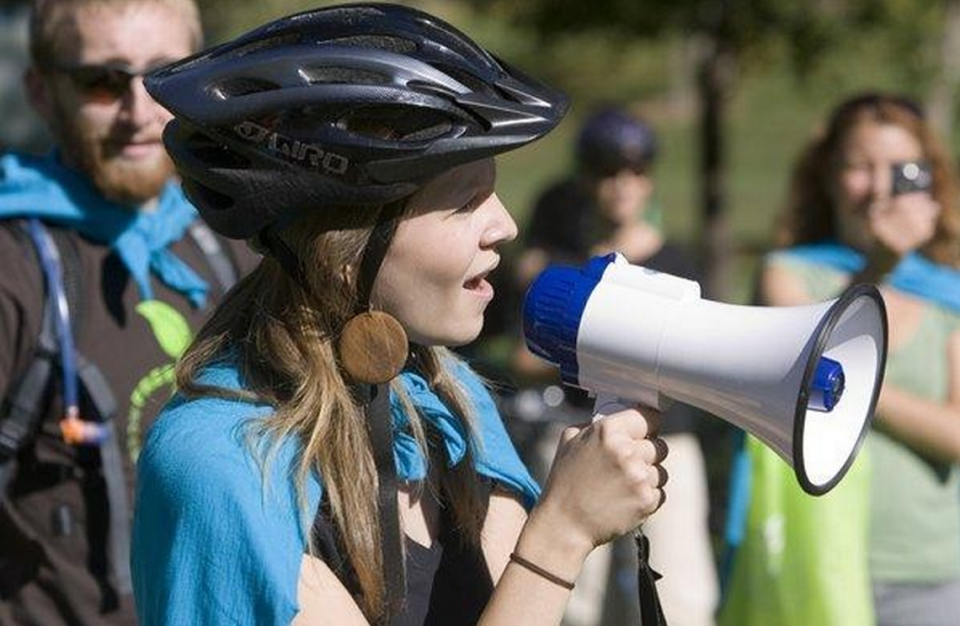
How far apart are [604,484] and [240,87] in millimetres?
688

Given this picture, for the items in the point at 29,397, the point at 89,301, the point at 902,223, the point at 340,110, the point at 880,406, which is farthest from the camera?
the point at 902,223

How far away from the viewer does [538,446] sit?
703 cm

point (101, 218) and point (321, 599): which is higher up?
point (321, 599)

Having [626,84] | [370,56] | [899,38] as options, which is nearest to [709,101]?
[899,38]

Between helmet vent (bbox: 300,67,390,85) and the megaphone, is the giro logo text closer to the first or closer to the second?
helmet vent (bbox: 300,67,390,85)

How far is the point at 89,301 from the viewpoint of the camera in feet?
12.4

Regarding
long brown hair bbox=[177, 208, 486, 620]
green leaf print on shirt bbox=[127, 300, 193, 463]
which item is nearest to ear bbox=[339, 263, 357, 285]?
long brown hair bbox=[177, 208, 486, 620]

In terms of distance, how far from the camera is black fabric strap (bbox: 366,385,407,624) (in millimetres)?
2527

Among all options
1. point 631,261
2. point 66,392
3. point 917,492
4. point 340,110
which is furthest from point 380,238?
point 631,261

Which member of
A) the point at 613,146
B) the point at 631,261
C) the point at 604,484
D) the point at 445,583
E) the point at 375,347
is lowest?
the point at 631,261

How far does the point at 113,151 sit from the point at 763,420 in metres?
1.91

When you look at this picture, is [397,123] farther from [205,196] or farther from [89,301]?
[89,301]

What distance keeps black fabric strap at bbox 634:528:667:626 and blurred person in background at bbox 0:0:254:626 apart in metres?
1.37

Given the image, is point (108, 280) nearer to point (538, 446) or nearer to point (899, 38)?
point (538, 446)
